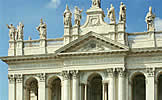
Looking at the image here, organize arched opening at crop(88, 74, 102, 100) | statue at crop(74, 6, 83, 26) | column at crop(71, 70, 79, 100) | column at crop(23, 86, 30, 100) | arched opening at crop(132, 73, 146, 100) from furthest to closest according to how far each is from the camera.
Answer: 1. arched opening at crop(88, 74, 102, 100)
2. column at crop(23, 86, 30, 100)
3. statue at crop(74, 6, 83, 26)
4. arched opening at crop(132, 73, 146, 100)
5. column at crop(71, 70, 79, 100)

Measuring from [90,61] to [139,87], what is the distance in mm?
5621

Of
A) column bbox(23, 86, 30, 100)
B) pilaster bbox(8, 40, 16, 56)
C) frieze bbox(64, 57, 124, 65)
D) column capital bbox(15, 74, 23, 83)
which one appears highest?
pilaster bbox(8, 40, 16, 56)

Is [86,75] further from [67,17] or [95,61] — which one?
[67,17]

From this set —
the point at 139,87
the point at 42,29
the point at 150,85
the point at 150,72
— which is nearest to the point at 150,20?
the point at 150,72

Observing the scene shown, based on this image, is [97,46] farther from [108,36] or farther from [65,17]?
[65,17]

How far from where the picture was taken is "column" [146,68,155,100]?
46.2 meters

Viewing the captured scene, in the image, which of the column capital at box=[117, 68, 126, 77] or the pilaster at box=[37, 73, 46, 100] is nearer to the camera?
the column capital at box=[117, 68, 126, 77]

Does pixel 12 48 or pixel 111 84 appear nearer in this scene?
pixel 111 84

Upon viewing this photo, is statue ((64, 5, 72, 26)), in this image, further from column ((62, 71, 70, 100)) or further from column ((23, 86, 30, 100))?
column ((23, 86, 30, 100))

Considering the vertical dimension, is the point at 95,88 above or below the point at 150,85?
below

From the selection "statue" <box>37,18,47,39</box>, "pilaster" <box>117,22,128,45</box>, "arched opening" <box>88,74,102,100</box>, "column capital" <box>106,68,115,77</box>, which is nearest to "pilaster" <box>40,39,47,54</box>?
"statue" <box>37,18,47,39</box>

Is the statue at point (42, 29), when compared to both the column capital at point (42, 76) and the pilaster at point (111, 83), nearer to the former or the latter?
the column capital at point (42, 76)

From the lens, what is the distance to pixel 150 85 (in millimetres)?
46375

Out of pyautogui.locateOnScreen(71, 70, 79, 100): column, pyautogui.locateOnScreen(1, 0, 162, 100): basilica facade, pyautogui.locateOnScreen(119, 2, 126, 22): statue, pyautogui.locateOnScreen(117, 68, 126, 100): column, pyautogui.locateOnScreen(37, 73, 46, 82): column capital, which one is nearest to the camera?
pyautogui.locateOnScreen(117, 68, 126, 100): column
